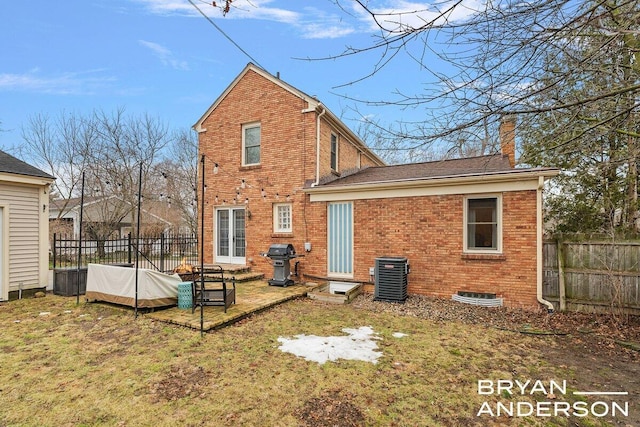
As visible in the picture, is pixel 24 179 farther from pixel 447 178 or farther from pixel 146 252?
pixel 447 178

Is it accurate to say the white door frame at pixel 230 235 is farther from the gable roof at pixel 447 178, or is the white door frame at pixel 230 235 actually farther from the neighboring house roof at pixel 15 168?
the neighboring house roof at pixel 15 168

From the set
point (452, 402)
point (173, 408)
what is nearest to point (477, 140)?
point (452, 402)

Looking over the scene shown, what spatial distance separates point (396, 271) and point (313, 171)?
13.2 ft

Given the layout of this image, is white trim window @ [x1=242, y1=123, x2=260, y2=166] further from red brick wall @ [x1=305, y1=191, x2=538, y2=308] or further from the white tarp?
the white tarp

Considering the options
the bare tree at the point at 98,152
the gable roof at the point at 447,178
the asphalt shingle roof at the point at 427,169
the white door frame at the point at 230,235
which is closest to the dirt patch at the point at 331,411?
the gable roof at the point at 447,178

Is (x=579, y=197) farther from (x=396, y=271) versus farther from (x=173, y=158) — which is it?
(x=173, y=158)

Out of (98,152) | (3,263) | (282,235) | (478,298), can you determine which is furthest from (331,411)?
(98,152)

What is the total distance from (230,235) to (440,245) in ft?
23.0

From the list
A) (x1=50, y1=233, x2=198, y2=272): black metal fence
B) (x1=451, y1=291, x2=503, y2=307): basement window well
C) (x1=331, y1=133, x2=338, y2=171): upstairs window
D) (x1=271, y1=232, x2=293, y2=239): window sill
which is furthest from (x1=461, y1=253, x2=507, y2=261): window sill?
(x1=50, y1=233, x2=198, y2=272): black metal fence

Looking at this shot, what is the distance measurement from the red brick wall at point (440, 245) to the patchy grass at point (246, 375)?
187 cm

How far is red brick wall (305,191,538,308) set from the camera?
692 cm

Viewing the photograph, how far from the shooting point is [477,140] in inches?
140

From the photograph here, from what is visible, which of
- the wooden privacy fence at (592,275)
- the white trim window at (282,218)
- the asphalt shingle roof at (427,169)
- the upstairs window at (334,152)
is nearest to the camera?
the wooden privacy fence at (592,275)

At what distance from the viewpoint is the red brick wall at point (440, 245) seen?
6.92m
